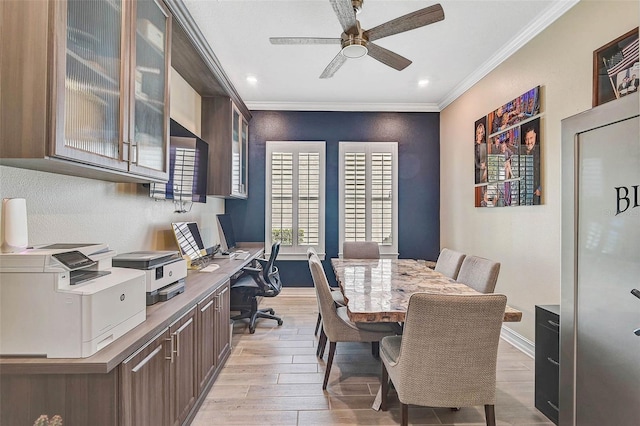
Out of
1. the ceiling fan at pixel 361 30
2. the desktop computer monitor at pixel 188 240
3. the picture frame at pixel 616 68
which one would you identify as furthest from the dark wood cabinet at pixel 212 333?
the picture frame at pixel 616 68

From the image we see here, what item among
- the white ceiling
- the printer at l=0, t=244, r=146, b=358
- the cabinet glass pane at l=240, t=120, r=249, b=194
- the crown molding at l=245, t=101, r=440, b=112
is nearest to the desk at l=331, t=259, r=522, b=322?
the printer at l=0, t=244, r=146, b=358

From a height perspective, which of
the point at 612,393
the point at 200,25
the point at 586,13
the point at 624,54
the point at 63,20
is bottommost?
the point at 612,393

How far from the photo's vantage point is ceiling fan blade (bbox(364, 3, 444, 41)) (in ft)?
7.00

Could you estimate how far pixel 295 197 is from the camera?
16.9 ft

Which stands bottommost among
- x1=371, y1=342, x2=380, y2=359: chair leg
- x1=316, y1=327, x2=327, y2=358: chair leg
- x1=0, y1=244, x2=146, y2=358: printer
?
x1=371, y1=342, x2=380, y2=359: chair leg

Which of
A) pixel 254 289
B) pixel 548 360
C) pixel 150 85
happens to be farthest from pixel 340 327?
pixel 150 85

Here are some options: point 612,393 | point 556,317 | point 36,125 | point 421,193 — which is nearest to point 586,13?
point 556,317

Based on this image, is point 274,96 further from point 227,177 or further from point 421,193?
point 421,193

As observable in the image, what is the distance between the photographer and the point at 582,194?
142 centimetres

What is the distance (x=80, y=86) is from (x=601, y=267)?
92.6 inches

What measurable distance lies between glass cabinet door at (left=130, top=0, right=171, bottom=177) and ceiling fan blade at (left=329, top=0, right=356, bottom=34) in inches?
44.6

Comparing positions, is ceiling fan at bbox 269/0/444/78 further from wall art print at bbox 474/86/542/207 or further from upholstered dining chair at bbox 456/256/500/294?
upholstered dining chair at bbox 456/256/500/294

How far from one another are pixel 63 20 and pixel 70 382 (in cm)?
139

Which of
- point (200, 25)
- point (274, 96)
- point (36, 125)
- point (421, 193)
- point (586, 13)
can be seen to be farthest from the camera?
point (421, 193)
